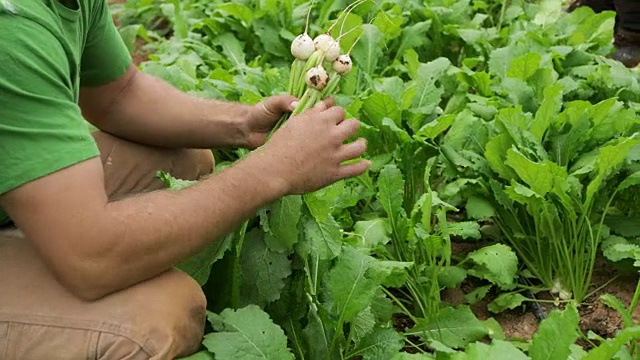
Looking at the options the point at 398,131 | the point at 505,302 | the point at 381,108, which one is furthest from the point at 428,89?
the point at 505,302

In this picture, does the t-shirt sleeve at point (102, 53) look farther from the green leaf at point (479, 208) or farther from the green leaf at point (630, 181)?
the green leaf at point (630, 181)

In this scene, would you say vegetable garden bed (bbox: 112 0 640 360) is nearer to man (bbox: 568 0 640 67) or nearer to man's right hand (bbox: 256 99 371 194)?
man's right hand (bbox: 256 99 371 194)

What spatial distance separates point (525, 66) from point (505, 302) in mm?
1130

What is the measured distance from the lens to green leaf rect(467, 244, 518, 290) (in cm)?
297

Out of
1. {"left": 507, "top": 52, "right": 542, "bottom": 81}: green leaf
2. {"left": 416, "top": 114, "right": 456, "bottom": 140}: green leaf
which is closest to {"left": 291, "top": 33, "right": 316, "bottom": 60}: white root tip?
{"left": 416, "top": 114, "right": 456, "bottom": 140}: green leaf

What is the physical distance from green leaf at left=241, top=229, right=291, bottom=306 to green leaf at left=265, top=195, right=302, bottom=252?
93mm

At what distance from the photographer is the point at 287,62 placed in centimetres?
467

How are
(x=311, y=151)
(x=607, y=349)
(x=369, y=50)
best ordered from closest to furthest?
(x=607, y=349), (x=311, y=151), (x=369, y=50)

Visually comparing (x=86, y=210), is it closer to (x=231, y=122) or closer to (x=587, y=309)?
(x=231, y=122)

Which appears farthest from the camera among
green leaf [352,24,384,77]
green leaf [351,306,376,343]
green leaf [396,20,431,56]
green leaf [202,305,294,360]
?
green leaf [396,20,431,56]

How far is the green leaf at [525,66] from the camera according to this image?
370 centimetres

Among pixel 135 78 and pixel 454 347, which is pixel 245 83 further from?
pixel 454 347

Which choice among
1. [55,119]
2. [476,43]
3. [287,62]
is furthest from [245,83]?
[55,119]

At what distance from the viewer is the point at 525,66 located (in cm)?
372
